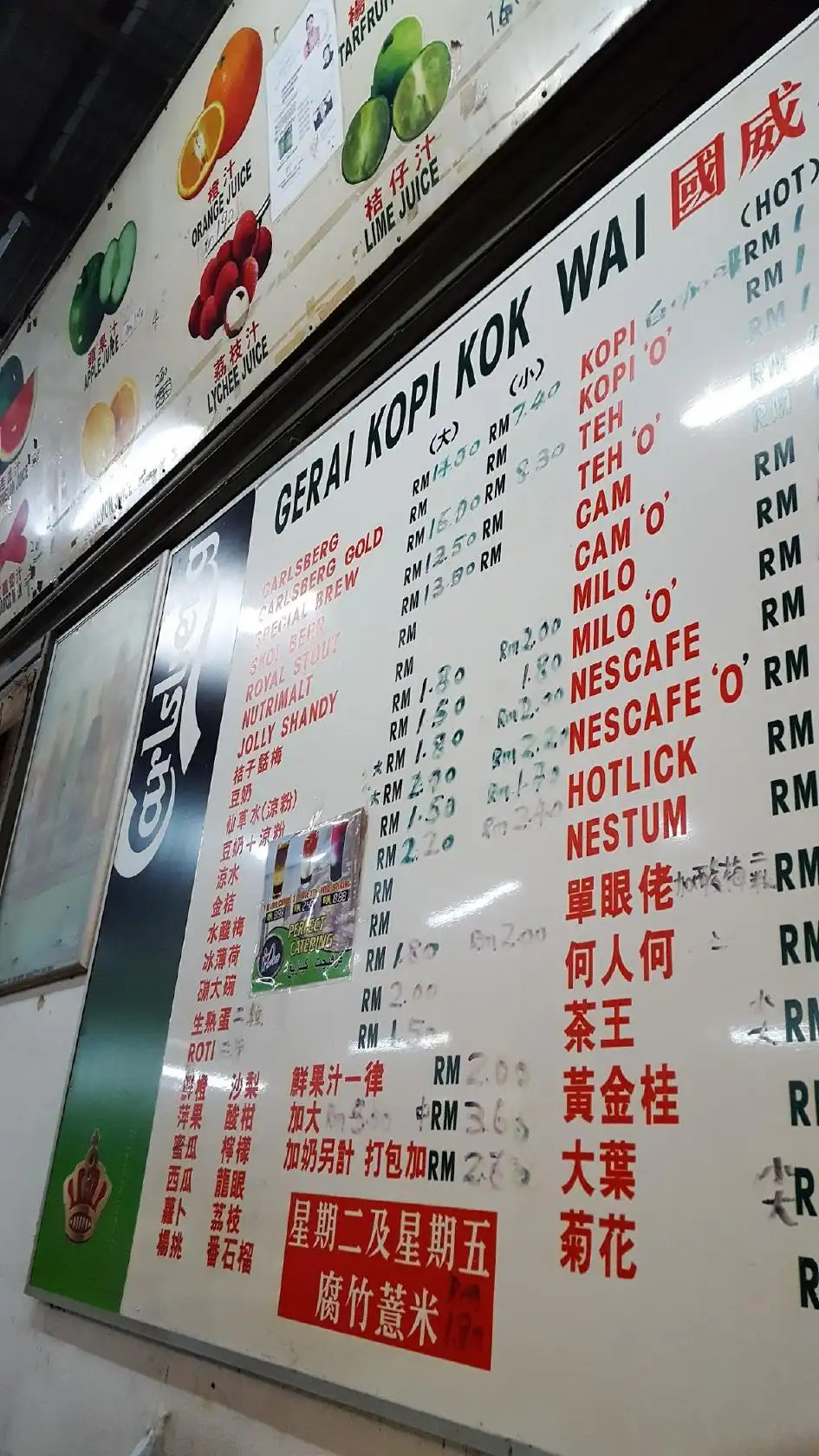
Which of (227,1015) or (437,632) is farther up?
(437,632)

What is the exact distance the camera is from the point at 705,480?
1048 millimetres

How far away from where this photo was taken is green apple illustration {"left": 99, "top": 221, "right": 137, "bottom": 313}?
2906 millimetres

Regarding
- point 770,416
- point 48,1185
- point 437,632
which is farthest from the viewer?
point 48,1185

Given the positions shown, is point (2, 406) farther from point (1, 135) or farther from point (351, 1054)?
point (351, 1054)

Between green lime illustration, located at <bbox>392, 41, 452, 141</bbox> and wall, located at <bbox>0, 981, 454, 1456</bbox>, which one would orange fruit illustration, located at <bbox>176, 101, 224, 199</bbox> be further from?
wall, located at <bbox>0, 981, 454, 1456</bbox>

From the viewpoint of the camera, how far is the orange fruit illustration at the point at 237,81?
2412mm

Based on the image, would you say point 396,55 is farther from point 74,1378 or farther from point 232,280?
point 74,1378

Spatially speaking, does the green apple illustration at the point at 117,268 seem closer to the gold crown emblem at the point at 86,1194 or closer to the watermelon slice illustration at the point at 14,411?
the watermelon slice illustration at the point at 14,411

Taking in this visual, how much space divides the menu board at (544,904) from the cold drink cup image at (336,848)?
0.02 metres

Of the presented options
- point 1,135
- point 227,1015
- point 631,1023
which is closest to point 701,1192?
point 631,1023

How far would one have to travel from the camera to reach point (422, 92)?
1.78 meters

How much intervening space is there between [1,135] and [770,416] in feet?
12.0

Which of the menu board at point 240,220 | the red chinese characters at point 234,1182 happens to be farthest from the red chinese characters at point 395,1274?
the menu board at point 240,220

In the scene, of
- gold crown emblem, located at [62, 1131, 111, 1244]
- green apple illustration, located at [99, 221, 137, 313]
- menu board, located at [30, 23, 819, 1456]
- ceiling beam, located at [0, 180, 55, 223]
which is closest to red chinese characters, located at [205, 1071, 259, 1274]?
menu board, located at [30, 23, 819, 1456]
